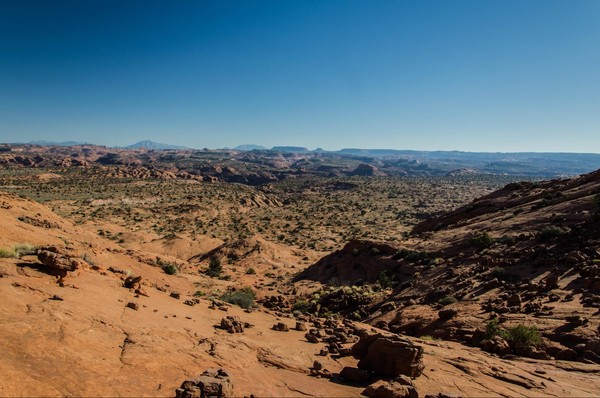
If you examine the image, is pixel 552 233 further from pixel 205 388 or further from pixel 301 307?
pixel 205 388

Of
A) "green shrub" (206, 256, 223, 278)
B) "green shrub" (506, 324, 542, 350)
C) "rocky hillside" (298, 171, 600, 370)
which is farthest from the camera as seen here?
"green shrub" (206, 256, 223, 278)

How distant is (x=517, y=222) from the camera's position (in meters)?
28.4


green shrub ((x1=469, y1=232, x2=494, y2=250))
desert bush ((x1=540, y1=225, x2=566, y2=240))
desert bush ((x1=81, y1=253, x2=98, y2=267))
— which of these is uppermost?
desert bush ((x1=540, y1=225, x2=566, y2=240))

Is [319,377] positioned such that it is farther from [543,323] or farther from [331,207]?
[331,207]

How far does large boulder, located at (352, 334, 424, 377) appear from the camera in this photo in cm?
951

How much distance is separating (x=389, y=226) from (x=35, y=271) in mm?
58264

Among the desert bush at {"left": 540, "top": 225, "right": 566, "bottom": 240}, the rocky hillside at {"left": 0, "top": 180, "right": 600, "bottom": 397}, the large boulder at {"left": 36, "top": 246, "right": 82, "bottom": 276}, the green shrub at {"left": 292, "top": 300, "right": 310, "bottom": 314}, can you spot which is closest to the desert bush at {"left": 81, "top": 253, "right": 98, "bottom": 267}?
the rocky hillside at {"left": 0, "top": 180, "right": 600, "bottom": 397}

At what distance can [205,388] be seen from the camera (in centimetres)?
741

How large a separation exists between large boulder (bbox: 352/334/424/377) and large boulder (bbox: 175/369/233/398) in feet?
14.1

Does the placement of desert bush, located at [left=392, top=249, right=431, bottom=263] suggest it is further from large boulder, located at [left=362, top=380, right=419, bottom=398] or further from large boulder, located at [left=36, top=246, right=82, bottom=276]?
large boulder, located at [left=36, top=246, right=82, bottom=276]

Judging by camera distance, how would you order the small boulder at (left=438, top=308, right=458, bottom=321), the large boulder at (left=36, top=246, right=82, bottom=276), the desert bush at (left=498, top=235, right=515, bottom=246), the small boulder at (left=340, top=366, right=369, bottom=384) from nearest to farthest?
the small boulder at (left=340, top=366, right=369, bottom=384)
the large boulder at (left=36, top=246, right=82, bottom=276)
the small boulder at (left=438, top=308, right=458, bottom=321)
the desert bush at (left=498, top=235, right=515, bottom=246)

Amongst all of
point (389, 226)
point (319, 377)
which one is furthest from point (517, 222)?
point (389, 226)

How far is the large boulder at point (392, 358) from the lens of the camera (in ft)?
31.2

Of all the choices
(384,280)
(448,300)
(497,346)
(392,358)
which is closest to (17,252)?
(392,358)
